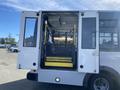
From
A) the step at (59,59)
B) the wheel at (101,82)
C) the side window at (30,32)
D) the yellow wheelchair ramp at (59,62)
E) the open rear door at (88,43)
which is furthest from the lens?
the step at (59,59)

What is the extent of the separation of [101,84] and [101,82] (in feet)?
0.22

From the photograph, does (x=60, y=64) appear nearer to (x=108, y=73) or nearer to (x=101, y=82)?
(x=101, y=82)

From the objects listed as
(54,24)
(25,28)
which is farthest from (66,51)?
(25,28)

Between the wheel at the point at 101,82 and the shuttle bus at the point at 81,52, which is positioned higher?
the shuttle bus at the point at 81,52

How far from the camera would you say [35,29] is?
8633 mm

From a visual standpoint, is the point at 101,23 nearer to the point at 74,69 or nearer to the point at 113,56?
the point at 113,56

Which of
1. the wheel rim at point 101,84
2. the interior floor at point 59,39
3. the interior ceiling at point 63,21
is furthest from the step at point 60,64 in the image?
the interior ceiling at point 63,21

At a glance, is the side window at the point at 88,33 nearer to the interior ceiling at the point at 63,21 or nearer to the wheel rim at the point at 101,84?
the interior ceiling at the point at 63,21

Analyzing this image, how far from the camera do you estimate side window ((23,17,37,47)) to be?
8562 millimetres

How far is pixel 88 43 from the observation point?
8125 millimetres

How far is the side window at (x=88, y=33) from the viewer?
26.6 feet

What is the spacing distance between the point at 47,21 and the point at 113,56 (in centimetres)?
275

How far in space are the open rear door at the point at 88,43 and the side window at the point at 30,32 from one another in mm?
1549

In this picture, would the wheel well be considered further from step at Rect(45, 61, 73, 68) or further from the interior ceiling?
the interior ceiling
